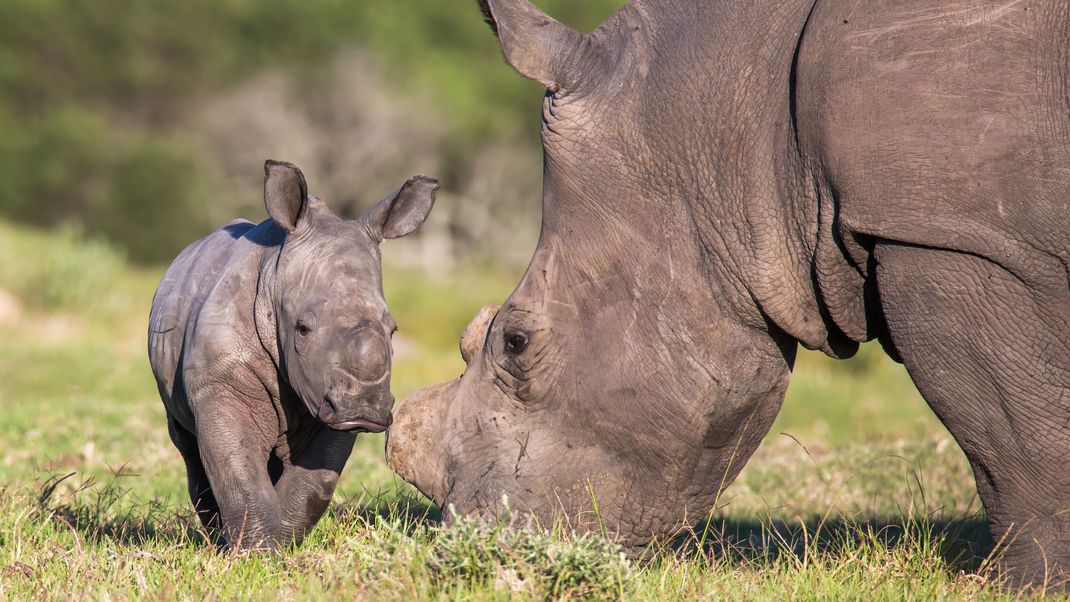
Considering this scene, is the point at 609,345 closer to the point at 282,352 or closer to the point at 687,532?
the point at 282,352

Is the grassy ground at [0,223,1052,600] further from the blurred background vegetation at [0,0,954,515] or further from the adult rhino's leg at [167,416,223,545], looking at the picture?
the blurred background vegetation at [0,0,954,515]

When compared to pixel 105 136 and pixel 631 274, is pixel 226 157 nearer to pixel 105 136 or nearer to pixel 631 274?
pixel 105 136

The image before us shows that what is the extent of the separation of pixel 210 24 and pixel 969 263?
41537mm

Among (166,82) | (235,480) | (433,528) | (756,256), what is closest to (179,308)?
(235,480)

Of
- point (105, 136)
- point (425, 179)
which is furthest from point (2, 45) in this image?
point (425, 179)

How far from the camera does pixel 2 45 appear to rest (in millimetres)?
40812

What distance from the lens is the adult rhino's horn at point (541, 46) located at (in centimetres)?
480

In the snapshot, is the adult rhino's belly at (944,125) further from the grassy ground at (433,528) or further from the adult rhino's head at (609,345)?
the grassy ground at (433,528)

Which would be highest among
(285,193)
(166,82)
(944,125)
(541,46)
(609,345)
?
(166,82)

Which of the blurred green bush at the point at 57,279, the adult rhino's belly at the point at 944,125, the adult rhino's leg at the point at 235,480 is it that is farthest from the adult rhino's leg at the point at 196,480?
the blurred green bush at the point at 57,279

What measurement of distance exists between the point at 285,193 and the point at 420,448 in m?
1.09

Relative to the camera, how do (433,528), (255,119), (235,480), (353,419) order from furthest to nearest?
1. (255,119)
2. (235,480)
3. (353,419)
4. (433,528)

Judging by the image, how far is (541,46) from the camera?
16.0 ft

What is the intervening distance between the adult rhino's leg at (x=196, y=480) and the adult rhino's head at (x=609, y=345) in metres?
0.90
